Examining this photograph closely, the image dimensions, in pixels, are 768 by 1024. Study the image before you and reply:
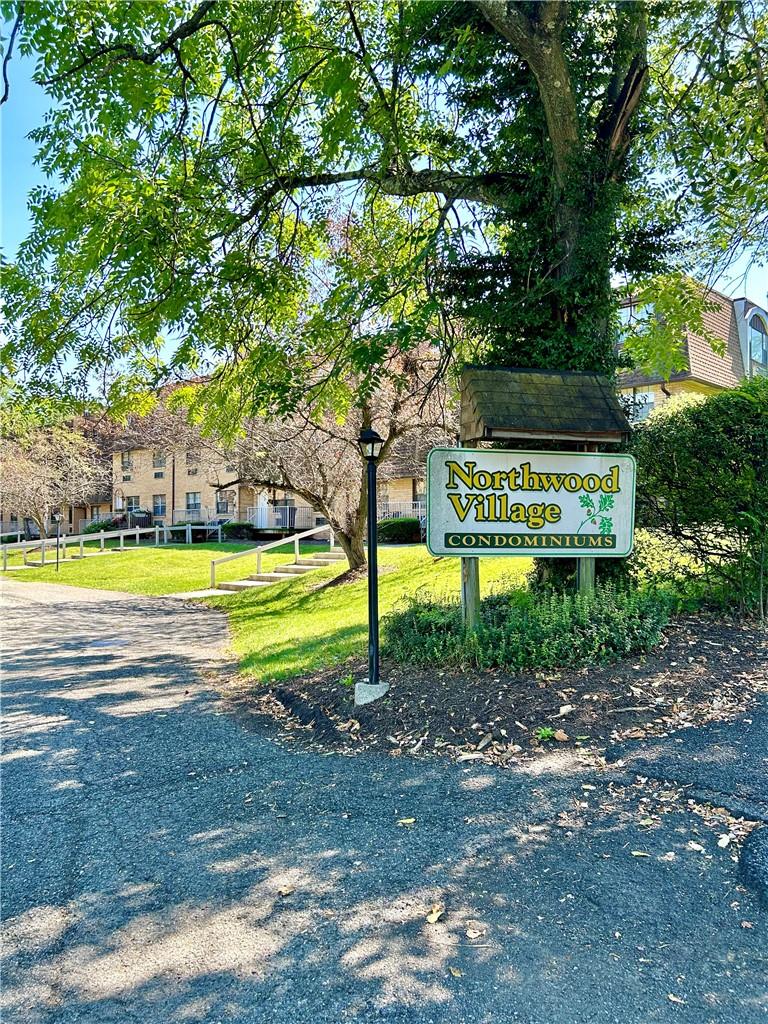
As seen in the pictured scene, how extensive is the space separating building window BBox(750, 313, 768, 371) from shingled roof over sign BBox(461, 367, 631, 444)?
23.9m

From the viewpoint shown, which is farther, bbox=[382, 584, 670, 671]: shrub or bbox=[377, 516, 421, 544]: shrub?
bbox=[377, 516, 421, 544]: shrub

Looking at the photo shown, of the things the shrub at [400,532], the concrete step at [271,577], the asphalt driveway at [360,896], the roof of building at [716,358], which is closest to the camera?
the asphalt driveway at [360,896]

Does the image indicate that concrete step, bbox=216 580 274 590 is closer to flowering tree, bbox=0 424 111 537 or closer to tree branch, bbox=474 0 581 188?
flowering tree, bbox=0 424 111 537

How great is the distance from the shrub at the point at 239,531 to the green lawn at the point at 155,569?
110 inches

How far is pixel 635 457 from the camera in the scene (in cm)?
725

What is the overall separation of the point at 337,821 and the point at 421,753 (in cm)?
105

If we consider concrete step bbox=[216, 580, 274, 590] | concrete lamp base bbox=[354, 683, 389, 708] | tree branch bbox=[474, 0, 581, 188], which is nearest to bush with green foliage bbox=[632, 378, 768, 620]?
tree branch bbox=[474, 0, 581, 188]

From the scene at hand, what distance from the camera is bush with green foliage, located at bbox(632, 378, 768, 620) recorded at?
671cm

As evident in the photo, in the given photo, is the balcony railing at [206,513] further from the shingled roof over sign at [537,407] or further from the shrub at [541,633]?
the shingled roof over sign at [537,407]

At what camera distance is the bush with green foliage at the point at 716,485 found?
6707 mm

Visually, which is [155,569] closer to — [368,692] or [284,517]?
[284,517]

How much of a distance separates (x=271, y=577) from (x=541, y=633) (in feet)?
43.1

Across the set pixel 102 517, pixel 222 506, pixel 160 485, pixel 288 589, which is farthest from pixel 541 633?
pixel 102 517

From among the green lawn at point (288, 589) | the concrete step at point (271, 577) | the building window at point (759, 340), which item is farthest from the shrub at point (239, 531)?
the building window at point (759, 340)
